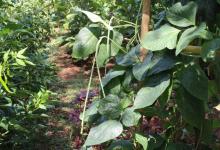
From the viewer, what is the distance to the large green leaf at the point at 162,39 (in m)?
0.98

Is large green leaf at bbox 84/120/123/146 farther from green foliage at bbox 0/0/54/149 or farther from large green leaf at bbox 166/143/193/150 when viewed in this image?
green foliage at bbox 0/0/54/149

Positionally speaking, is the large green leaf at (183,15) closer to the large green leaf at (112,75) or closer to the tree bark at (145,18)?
the tree bark at (145,18)

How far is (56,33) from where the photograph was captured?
765cm

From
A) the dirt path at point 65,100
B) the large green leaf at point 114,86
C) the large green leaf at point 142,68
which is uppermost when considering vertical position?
the large green leaf at point 142,68

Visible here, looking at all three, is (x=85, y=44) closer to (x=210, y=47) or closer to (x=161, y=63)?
(x=161, y=63)

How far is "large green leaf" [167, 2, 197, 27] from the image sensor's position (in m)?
1.00

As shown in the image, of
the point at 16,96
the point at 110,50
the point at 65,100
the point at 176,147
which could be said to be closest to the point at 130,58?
the point at 110,50

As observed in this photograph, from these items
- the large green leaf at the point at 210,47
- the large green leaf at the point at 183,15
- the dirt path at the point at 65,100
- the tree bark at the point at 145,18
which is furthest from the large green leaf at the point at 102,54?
the dirt path at the point at 65,100

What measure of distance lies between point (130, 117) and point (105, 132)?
0.09 metres

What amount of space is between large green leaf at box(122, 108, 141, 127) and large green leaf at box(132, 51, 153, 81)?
4.0 inches

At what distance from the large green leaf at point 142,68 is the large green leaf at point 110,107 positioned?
0.09 meters

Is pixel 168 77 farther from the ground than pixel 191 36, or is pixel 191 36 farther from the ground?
pixel 191 36

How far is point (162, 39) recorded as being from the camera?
0.99 metres

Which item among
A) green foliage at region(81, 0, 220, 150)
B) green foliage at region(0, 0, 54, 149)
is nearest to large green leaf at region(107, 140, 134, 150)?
green foliage at region(81, 0, 220, 150)
